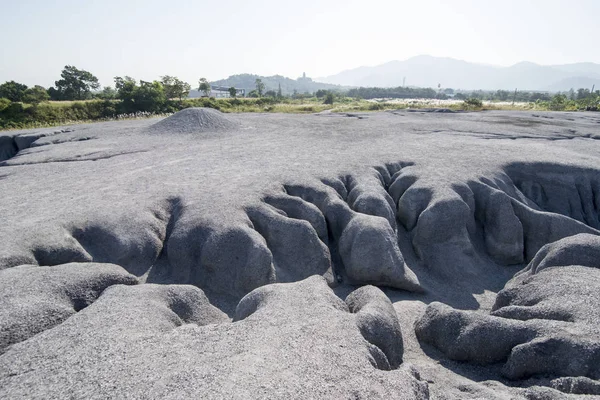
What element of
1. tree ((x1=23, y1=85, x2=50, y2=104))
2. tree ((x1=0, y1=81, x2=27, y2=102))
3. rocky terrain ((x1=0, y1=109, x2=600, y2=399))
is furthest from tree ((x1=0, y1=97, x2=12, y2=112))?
rocky terrain ((x1=0, y1=109, x2=600, y2=399))

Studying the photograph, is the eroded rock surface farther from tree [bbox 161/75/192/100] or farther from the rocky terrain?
tree [bbox 161/75/192/100]

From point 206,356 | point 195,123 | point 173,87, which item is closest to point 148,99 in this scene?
point 173,87

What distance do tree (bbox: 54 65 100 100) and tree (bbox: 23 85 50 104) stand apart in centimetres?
866

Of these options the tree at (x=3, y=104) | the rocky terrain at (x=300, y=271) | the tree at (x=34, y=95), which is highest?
the tree at (x=34, y=95)

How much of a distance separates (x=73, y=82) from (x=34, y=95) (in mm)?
16836

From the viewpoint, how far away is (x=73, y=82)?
264ft

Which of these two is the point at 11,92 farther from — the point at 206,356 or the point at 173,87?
the point at 206,356

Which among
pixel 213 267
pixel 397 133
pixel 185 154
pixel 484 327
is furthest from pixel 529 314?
pixel 397 133

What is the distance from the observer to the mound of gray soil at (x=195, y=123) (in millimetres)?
36375

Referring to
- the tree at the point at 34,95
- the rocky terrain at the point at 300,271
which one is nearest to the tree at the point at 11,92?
the tree at the point at 34,95

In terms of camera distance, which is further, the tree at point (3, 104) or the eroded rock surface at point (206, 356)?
the tree at point (3, 104)

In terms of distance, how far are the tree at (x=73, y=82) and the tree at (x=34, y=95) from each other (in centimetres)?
866

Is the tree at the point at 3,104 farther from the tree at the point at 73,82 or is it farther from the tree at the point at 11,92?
the tree at the point at 73,82

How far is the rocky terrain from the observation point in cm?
870
